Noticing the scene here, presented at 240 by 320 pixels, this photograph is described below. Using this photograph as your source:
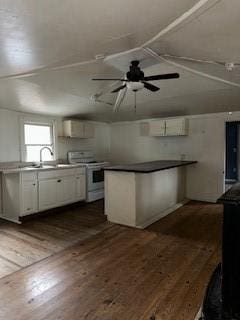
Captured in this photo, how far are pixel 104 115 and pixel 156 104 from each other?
1.57 m

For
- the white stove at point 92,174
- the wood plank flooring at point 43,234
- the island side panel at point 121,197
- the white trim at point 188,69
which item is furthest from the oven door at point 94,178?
the white trim at point 188,69

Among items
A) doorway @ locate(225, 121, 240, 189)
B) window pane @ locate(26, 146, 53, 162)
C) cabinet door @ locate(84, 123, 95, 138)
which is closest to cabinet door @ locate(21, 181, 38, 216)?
window pane @ locate(26, 146, 53, 162)

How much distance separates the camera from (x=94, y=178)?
552 cm

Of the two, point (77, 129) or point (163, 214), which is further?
point (77, 129)

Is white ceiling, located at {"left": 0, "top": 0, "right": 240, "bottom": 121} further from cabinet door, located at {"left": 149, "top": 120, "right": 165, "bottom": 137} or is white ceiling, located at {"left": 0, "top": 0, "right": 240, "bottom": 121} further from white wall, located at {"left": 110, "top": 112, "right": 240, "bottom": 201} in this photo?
cabinet door, located at {"left": 149, "top": 120, "right": 165, "bottom": 137}

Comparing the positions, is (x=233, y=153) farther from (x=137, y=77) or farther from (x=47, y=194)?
(x=137, y=77)

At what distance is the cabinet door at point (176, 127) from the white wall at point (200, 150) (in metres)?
0.32

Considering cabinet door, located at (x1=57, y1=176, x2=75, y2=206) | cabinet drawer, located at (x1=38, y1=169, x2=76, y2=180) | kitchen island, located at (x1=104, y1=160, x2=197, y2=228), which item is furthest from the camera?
cabinet door, located at (x1=57, y1=176, x2=75, y2=206)

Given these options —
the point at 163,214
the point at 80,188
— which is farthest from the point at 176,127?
the point at 80,188

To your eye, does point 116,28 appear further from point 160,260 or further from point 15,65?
point 160,260

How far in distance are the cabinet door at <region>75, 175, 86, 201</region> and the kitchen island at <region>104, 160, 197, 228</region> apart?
1196 mm

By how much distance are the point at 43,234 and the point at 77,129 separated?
2.76 m

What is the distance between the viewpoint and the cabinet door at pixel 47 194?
434 cm

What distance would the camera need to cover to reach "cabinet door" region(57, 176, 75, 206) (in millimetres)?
4684
